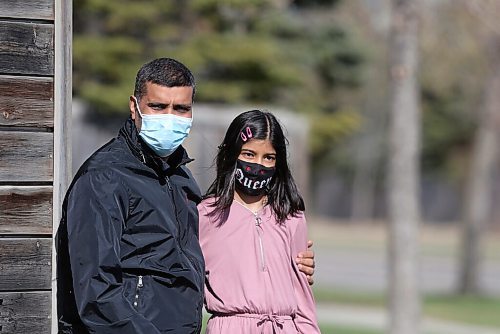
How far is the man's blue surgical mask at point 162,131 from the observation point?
11.6 ft

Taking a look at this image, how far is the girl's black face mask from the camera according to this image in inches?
163

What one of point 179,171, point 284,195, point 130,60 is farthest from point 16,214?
point 130,60

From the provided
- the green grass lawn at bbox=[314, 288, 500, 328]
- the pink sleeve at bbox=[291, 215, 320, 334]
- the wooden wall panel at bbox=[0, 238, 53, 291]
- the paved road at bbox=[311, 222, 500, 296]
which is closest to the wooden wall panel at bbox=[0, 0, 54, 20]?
the wooden wall panel at bbox=[0, 238, 53, 291]

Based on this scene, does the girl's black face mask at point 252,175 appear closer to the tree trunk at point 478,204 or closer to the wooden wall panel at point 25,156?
the wooden wall panel at point 25,156

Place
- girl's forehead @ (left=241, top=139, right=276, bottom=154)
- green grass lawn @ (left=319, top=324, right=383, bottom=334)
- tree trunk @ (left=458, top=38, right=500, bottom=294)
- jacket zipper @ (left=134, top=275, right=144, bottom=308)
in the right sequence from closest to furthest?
jacket zipper @ (left=134, top=275, right=144, bottom=308), girl's forehead @ (left=241, top=139, right=276, bottom=154), green grass lawn @ (left=319, top=324, right=383, bottom=334), tree trunk @ (left=458, top=38, right=500, bottom=294)

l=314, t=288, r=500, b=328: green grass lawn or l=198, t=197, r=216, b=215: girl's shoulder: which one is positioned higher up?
l=198, t=197, r=216, b=215: girl's shoulder

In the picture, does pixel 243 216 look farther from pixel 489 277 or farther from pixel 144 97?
pixel 489 277

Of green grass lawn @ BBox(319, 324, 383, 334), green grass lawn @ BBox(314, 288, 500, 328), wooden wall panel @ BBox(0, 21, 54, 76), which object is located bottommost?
green grass lawn @ BBox(314, 288, 500, 328)

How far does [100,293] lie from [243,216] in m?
1.04

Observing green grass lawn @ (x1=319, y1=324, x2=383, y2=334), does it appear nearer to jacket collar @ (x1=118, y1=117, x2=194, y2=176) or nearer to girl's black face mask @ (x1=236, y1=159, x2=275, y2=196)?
girl's black face mask @ (x1=236, y1=159, x2=275, y2=196)

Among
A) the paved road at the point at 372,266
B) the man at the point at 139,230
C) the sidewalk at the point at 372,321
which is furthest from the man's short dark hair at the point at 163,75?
the paved road at the point at 372,266

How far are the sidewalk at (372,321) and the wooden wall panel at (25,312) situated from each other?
11584mm

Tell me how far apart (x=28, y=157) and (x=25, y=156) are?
12 mm

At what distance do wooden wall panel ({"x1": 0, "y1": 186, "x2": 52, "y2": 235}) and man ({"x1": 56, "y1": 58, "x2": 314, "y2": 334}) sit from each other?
0.41m
